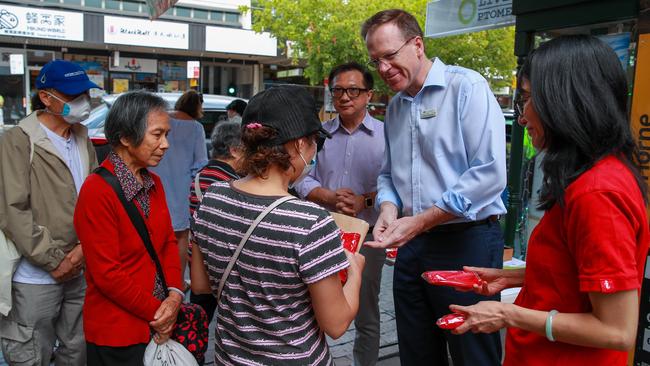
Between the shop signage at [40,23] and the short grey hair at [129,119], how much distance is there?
19.8m

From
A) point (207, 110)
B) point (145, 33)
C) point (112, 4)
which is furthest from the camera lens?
point (112, 4)

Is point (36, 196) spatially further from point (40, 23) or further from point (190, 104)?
point (40, 23)

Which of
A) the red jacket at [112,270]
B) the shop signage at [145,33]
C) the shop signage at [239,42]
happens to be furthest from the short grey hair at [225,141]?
the shop signage at [239,42]

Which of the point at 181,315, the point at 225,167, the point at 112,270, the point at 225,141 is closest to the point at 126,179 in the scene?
the point at 112,270

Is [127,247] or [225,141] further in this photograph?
[225,141]

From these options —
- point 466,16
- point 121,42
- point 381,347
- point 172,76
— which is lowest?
point 381,347

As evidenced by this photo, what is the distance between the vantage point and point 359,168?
139 inches

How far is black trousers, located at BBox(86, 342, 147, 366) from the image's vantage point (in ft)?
7.51

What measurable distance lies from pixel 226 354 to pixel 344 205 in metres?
1.61

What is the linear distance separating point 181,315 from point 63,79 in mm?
1527

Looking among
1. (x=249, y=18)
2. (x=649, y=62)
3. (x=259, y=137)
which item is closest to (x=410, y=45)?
(x=259, y=137)

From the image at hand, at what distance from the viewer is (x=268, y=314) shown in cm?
167

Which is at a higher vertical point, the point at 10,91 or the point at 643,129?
the point at 10,91

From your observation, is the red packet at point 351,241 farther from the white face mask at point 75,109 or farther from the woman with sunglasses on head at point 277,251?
the white face mask at point 75,109
